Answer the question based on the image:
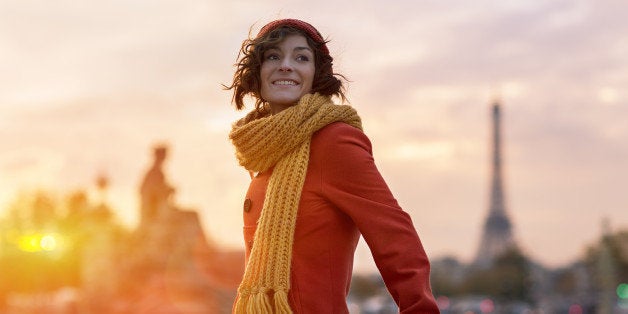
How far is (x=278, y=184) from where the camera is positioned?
3389 mm

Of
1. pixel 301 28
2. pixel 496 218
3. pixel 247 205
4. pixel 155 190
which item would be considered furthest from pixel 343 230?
pixel 496 218

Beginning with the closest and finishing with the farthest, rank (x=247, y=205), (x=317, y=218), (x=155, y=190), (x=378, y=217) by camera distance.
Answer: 1. (x=378, y=217)
2. (x=317, y=218)
3. (x=247, y=205)
4. (x=155, y=190)

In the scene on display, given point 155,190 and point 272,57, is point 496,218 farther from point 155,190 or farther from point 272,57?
point 272,57

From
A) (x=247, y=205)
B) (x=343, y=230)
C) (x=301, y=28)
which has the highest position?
(x=301, y=28)

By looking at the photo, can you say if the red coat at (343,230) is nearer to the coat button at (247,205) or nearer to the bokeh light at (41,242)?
the coat button at (247,205)

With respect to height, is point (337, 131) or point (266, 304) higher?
→ point (337, 131)

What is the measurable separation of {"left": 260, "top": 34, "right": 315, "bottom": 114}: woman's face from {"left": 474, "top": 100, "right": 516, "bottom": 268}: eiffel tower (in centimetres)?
11103

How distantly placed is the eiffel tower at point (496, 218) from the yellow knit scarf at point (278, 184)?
111m

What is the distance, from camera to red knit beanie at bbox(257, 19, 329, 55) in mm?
3656

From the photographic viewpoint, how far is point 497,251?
127812mm

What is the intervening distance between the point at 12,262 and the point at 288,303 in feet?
155

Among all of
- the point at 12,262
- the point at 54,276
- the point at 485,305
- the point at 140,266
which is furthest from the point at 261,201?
the point at 485,305

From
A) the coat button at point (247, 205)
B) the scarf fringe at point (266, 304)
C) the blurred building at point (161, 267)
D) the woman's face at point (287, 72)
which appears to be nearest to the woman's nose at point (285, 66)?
the woman's face at point (287, 72)

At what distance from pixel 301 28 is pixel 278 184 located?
57 cm
